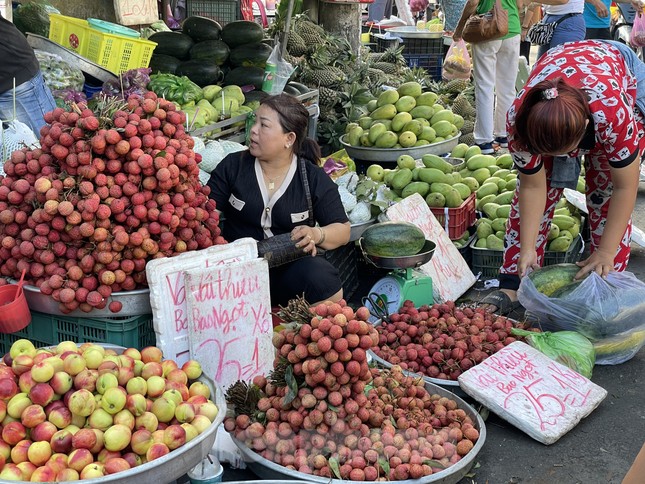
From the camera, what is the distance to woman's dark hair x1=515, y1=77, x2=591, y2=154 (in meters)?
3.05

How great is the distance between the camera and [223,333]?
2830mm

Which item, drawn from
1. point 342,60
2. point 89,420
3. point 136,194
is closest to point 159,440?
point 89,420

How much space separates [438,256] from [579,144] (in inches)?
46.4

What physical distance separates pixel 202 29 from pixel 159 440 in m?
4.40

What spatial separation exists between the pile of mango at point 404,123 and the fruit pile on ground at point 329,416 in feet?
10.6

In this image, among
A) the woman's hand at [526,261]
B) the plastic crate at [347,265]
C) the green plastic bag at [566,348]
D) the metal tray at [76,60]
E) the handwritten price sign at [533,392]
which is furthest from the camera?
the metal tray at [76,60]

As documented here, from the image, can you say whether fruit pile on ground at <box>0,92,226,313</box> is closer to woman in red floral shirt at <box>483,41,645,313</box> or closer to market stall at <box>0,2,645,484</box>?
market stall at <box>0,2,645,484</box>

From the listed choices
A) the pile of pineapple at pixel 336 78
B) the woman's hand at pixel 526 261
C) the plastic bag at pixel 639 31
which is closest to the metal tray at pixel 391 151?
the pile of pineapple at pixel 336 78

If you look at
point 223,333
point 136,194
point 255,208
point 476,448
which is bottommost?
point 476,448

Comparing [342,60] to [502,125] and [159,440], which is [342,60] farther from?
[159,440]

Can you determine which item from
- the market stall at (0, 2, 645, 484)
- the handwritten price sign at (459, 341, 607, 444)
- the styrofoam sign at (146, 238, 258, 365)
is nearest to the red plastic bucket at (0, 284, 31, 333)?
the market stall at (0, 2, 645, 484)

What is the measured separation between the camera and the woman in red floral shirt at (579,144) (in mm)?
3117

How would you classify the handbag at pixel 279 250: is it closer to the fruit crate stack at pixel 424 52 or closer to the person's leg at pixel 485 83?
the person's leg at pixel 485 83

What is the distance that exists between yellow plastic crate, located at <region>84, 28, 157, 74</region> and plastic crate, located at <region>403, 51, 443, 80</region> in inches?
234
